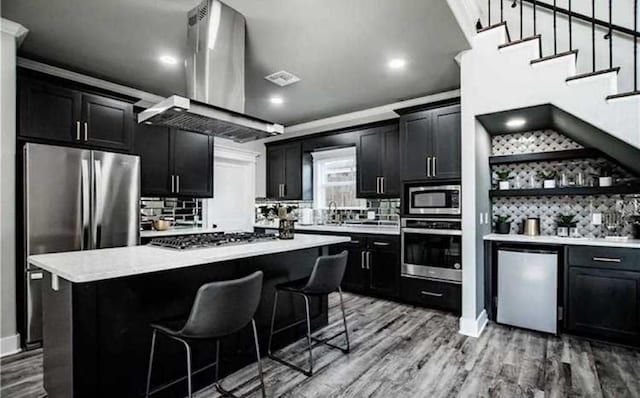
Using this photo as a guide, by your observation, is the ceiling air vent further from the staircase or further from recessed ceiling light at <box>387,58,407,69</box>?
the staircase

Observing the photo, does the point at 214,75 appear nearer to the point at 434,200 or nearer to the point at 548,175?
the point at 434,200

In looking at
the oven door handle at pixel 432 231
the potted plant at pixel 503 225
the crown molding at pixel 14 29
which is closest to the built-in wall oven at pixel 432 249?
the oven door handle at pixel 432 231

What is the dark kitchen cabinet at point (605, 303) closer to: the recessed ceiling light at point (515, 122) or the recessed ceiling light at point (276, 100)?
the recessed ceiling light at point (515, 122)

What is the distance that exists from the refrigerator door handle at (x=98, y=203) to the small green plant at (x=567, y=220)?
483 centimetres

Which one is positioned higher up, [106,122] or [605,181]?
[106,122]

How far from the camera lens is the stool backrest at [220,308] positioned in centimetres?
161

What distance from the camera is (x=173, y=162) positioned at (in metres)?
4.36

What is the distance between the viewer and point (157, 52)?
3096mm

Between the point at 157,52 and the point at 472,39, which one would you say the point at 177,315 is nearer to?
the point at 157,52

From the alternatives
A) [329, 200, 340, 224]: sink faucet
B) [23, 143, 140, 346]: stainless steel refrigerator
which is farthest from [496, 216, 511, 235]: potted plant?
[23, 143, 140, 346]: stainless steel refrigerator

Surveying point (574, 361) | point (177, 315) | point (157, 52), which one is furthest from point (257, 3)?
point (574, 361)

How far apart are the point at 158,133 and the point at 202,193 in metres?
0.98

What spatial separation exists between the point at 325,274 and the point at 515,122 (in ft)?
8.73

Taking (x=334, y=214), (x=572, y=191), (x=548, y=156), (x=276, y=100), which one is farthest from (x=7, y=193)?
(x=572, y=191)
